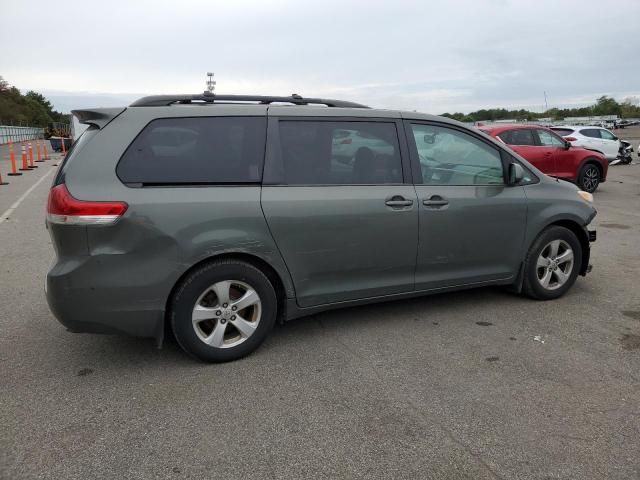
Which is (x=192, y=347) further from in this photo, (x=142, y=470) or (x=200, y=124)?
(x=200, y=124)

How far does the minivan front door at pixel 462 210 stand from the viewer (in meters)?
4.30

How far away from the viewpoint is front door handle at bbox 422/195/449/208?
423 centimetres

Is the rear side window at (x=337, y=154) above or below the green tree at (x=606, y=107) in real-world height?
below

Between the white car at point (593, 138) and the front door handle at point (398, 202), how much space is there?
53.7 ft

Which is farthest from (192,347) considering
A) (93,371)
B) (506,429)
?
(506,429)

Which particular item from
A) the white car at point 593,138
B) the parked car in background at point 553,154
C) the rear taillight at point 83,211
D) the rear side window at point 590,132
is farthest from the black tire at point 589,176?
the rear taillight at point 83,211

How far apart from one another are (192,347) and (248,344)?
1.27ft

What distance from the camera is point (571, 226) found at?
5.05 meters

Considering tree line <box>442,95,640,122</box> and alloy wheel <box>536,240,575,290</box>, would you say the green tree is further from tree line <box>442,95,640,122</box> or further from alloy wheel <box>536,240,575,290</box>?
alloy wheel <box>536,240,575,290</box>

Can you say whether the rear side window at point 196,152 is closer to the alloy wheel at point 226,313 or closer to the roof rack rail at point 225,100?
the roof rack rail at point 225,100

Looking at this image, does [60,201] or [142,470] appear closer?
[142,470]

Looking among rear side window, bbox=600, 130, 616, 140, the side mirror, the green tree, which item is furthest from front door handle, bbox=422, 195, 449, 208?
the green tree

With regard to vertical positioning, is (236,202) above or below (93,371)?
above

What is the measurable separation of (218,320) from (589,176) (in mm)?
12152
